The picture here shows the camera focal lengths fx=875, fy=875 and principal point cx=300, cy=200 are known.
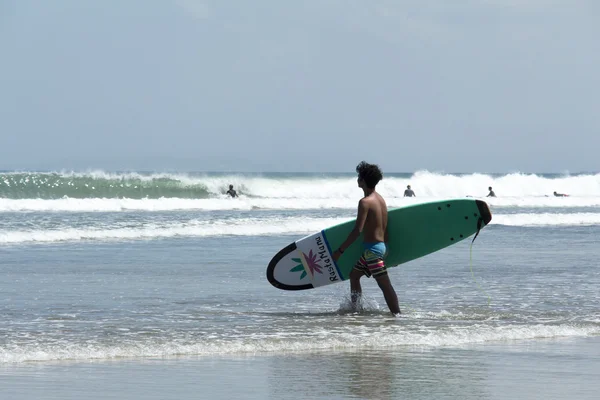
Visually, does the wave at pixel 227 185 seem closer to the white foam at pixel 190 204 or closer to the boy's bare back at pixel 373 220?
the white foam at pixel 190 204

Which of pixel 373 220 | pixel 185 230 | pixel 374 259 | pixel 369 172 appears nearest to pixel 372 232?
pixel 373 220

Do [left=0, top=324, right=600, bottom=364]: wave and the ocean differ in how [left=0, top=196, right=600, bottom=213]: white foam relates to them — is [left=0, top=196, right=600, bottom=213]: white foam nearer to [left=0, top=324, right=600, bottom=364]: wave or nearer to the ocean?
the ocean

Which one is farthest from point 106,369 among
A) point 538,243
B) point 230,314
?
point 538,243

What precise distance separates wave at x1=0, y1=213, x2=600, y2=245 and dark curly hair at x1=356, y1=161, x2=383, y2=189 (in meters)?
7.68

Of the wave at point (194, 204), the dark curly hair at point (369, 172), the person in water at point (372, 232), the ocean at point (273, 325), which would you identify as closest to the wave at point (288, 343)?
the ocean at point (273, 325)

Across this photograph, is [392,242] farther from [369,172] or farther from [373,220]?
[369,172]

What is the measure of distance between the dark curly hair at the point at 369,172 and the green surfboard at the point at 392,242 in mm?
1164

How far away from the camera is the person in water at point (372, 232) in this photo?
8.35 meters

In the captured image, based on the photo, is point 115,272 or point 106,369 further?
point 115,272

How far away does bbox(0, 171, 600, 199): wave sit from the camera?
→ 132 feet

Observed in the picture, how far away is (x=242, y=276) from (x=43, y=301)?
3.19 meters

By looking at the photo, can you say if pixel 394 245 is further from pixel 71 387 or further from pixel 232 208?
pixel 232 208

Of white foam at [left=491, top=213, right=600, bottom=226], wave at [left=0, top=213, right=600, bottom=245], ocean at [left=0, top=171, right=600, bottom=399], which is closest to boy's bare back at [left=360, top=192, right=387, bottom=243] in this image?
ocean at [left=0, top=171, right=600, bottom=399]

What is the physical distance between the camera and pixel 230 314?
8.61 meters
